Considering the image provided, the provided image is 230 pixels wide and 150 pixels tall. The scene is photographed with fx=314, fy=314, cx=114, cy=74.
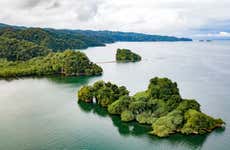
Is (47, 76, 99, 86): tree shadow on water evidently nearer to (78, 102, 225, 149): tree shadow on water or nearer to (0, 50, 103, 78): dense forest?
(0, 50, 103, 78): dense forest

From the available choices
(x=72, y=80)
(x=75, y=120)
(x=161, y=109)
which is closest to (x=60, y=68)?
(x=72, y=80)

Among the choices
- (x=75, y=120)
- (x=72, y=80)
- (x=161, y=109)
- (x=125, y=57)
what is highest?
(x=125, y=57)

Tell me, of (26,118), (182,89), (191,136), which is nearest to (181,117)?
(191,136)

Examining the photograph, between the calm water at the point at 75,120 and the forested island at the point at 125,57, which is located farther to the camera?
the forested island at the point at 125,57

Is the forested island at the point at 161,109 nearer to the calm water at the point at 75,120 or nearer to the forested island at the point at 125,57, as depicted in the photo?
the calm water at the point at 75,120

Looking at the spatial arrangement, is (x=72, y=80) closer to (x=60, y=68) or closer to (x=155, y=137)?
(x=60, y=68)

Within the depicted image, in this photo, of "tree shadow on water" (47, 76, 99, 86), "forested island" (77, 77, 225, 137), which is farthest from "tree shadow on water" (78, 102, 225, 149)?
"tree shadow on water" (47, 76, 99, 86)

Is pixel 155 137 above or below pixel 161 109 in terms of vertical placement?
below

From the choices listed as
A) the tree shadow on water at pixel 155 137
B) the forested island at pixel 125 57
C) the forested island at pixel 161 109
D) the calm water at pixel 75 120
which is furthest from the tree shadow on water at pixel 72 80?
the forested island at pixel 125 57
